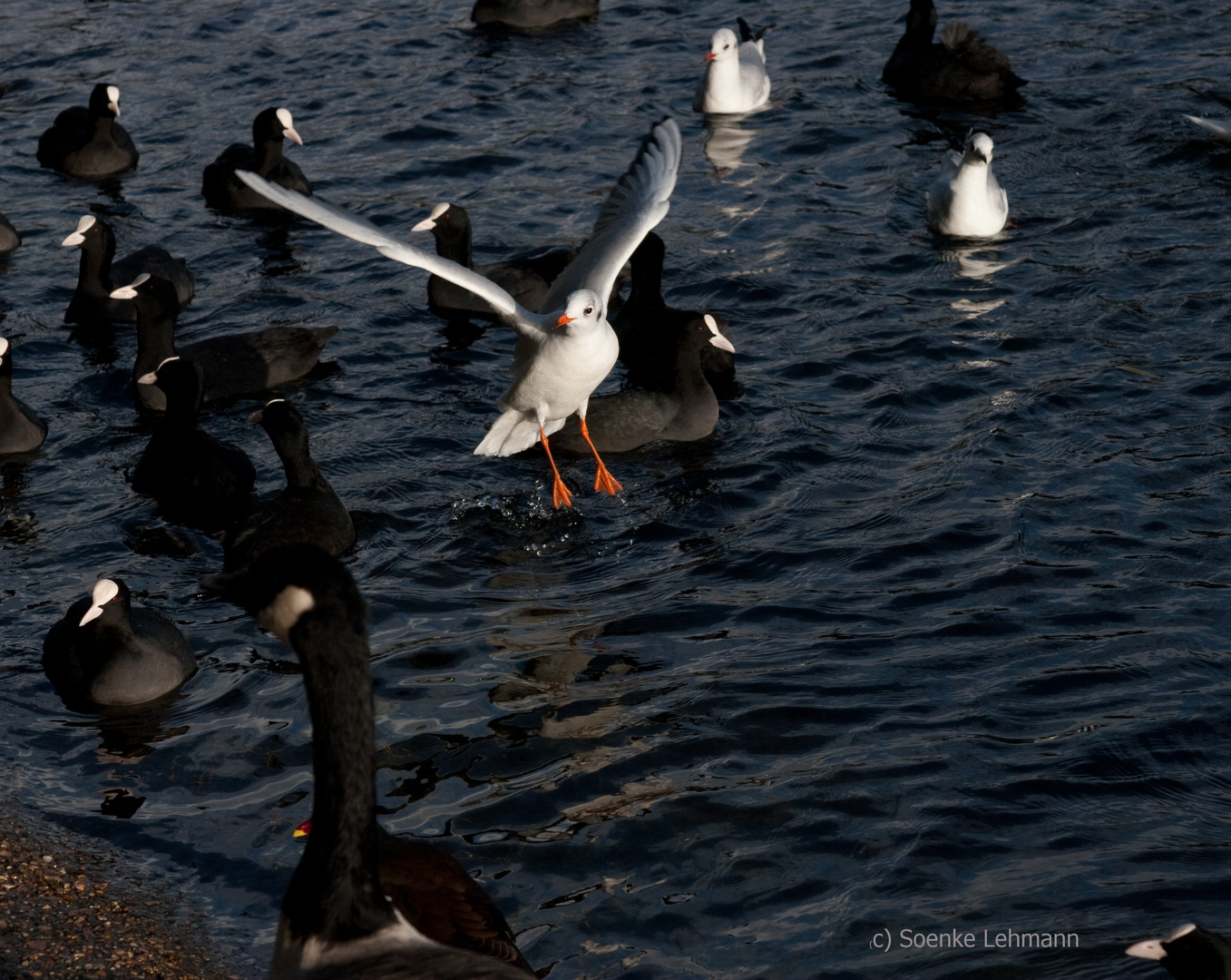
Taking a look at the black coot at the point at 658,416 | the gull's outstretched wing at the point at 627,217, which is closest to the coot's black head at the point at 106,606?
the gull's outstretched wing at the point at 627,217

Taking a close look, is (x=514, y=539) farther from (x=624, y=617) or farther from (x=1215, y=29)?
(x=1215, y=29)

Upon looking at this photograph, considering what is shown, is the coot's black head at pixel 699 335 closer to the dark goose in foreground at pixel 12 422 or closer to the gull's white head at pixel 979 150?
the gull's white head at pixel 979 150

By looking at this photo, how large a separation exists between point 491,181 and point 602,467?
5803 mm

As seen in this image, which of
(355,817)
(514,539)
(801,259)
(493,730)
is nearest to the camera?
(355,817)

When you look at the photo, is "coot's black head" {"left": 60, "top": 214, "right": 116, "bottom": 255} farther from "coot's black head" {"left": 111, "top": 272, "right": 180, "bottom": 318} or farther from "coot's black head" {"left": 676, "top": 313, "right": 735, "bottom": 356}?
"coot's black head" {"left": 676, "top": 313, "right": 735, "bottom": 356}

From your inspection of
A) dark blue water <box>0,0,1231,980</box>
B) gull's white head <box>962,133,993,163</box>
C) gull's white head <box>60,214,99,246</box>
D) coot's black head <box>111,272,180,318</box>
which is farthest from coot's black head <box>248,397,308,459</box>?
gull's white head <box>962,133,993,163</box>

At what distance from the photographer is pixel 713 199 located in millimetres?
13703

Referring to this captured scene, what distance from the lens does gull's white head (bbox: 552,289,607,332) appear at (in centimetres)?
855

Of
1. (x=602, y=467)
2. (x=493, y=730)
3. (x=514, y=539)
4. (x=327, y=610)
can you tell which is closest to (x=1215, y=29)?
(x=602, y=467)

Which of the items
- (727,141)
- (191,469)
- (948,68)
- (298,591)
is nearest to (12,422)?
(191,469)

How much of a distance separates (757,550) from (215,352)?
454 centimetres

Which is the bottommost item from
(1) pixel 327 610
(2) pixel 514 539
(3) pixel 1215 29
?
(2) pixel 514 539

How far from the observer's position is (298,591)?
3.96 metres

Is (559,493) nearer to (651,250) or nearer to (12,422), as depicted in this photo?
(651,250)
